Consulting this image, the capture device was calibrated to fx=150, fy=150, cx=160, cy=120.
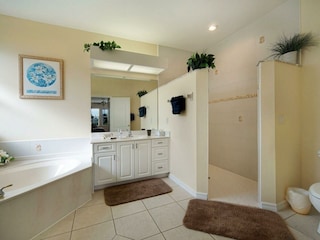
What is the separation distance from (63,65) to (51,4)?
3.03ft

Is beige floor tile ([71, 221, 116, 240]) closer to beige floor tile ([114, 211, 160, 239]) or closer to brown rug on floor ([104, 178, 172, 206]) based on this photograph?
beige floor tile ([114, 211, 160, 239])

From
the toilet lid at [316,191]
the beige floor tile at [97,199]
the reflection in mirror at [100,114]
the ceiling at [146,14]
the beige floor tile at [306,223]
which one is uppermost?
the ceiling at [146,14]

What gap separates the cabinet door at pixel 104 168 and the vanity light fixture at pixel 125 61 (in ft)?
5.66

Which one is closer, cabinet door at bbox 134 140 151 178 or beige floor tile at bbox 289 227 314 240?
beige floor tile at bbox 289 227 314 240

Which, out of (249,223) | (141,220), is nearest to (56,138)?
(141,220)

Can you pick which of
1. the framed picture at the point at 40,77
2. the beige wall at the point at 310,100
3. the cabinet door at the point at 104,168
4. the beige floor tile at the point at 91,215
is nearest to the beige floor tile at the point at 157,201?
the beige floor tile at the point at 91,215

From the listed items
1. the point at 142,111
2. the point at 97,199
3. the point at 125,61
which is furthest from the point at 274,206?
the point at 125,61

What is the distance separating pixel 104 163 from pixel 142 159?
2.29 feet

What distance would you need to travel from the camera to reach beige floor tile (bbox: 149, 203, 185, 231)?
5.80 feet

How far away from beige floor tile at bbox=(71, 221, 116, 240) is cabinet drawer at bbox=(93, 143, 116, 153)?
1.11 m

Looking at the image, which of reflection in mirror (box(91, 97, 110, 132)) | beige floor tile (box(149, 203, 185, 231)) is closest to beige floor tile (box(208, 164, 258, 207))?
beige floor tile (box(149, 203, 185, 231))

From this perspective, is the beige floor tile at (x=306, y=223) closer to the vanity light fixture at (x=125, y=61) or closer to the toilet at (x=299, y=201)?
the toilet at (x=299, y=201)

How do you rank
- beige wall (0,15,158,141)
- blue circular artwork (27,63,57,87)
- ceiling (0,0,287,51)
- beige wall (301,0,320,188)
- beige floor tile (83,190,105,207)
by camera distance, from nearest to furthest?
beige wall (301,0,320,188), beige floor tile (83,190,105,207), ceiling (0,0,287,51), beige wall (0,15,158,141), blue circular artwork (27,63,57,87)

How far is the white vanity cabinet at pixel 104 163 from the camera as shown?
2.54 meters
